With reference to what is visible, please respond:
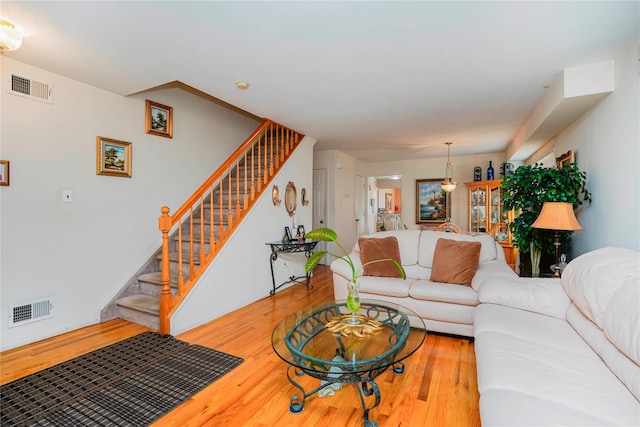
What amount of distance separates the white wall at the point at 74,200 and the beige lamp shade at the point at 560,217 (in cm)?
401

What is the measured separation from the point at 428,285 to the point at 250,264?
207cm

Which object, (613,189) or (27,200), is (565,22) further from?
(27,200)

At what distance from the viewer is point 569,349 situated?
155 cm

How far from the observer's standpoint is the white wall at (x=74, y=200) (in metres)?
2.46

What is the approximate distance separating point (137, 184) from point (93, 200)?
484mm

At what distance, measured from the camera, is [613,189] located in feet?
7.54

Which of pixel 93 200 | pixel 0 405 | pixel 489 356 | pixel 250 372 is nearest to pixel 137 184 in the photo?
pixel 93 200

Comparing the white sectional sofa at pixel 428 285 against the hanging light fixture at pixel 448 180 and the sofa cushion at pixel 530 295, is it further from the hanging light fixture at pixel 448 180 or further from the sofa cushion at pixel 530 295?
the hanging light fixture at pixel 448 180

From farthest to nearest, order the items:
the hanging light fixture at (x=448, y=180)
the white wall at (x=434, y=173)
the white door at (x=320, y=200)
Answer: the white wall at (x=434, y=173), the white door at (x=320, y=200), the hanging light fixture at (x=448, y=180)

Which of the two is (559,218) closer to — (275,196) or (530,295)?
(530,295)

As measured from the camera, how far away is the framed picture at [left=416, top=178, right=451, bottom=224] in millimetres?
6662

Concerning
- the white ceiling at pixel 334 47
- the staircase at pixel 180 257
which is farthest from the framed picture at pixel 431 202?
the staircase at pixel 180 257

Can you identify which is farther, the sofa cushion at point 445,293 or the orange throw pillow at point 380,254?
A: the orange throw pillow at point 380,254

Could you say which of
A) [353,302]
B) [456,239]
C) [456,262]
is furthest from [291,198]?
[353,302]
